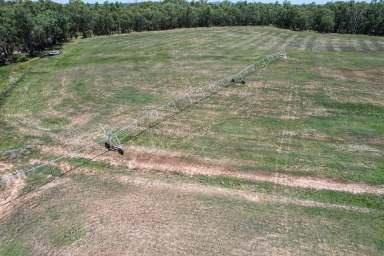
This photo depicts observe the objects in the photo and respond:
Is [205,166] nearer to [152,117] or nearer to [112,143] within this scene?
[112,143]

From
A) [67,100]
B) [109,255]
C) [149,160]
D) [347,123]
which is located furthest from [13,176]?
[347,123]

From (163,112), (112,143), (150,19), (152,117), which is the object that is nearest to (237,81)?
(163,112)

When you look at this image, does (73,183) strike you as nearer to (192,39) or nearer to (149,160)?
(149,160)

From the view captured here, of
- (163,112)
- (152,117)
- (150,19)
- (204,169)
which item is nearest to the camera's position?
(204,169)

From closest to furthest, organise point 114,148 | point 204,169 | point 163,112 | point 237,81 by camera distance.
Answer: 1. point 204,169
2. point 114,148
3. point 163,112
4. point 237,81

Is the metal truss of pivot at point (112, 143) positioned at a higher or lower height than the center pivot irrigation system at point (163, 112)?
lower

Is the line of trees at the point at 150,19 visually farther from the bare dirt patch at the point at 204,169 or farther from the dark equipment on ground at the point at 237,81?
the bare dirt patch at the point at 204,169

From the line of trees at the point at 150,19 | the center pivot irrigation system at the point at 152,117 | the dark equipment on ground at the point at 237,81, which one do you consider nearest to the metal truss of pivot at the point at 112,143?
the center pivot irrigation system at the point at 152,117
